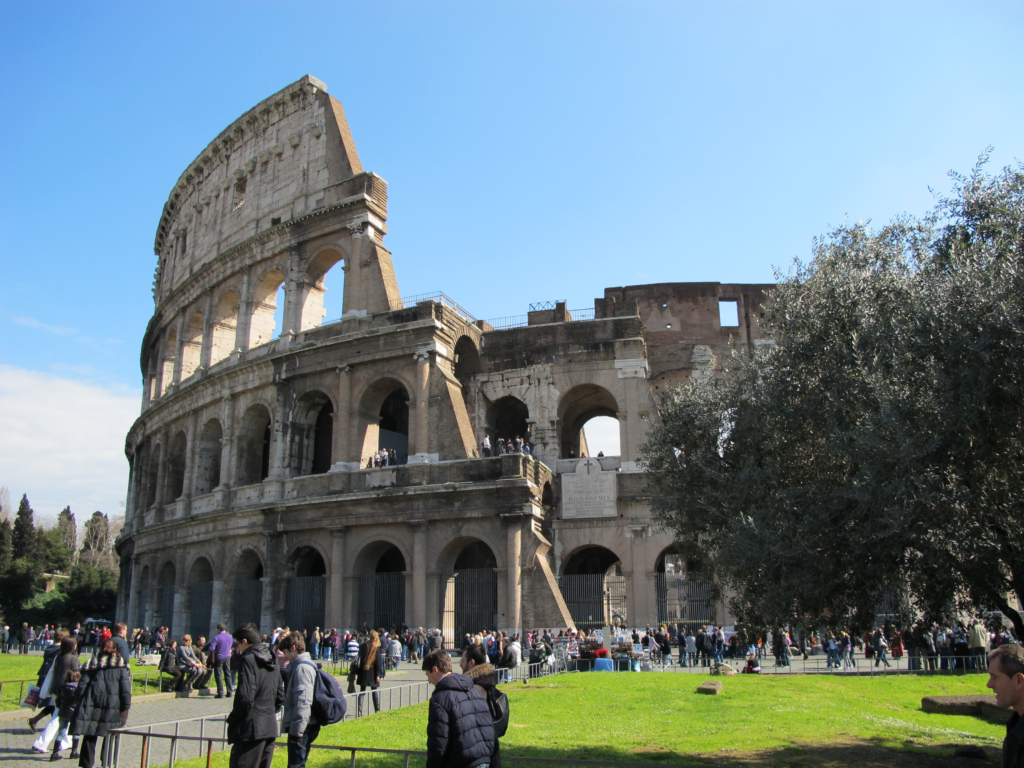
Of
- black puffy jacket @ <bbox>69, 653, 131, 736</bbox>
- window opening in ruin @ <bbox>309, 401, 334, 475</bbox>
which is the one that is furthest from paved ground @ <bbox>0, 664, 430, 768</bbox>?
window opening in ruin @ <bbox>309, 401, 334, 475</bbox>

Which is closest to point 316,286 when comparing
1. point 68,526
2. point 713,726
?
point 713,726

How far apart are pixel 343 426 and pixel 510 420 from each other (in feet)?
21.2

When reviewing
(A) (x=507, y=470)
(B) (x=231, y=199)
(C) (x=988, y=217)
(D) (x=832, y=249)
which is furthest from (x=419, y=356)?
(C) (x=988, y=217)

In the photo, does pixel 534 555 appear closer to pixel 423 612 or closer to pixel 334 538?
pixel 423 612

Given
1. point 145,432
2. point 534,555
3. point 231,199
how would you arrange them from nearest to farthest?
1. point 534,555
2. point 231,199
3. point 145,432

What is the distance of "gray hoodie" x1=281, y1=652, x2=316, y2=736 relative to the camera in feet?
19.8

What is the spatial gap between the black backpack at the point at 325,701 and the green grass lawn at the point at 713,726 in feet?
4.19

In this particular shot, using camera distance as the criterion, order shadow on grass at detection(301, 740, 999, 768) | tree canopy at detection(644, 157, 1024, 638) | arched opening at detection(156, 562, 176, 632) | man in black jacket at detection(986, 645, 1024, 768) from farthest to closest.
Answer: arched opening at detection(156, 562, 176, 632), shadow on grass at detection(301, 740, 999, 768), tree canopy at detection(644, 157, 1024, 638), man in black jacket at detection(986, 645, 1024, 768)

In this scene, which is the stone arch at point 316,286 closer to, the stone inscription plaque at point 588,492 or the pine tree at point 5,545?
the stone inscription plaque at point 588,492

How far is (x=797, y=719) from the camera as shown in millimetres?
10742

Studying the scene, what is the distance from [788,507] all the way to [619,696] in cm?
572

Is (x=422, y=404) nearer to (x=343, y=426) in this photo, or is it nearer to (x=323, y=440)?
(x=343, y=426)

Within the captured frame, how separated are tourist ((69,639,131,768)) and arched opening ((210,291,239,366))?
23120 mm

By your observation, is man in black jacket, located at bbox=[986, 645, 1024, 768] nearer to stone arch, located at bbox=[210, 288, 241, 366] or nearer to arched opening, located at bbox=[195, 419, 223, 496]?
arched opening, located at bbox=[195, 419, 223, 496]
